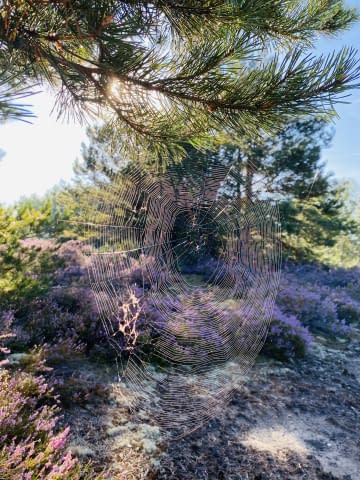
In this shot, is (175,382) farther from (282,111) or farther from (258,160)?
(258,160)

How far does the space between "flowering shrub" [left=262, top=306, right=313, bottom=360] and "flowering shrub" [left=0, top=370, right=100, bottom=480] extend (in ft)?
10.9

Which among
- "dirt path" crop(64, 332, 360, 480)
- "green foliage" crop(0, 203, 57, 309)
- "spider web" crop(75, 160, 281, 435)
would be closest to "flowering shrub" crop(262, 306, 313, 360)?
"spider web" crop(75, 160, 281, 435)

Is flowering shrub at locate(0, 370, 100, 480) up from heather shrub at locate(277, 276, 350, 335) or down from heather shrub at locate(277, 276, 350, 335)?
down

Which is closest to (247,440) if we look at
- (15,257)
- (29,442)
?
(29,442)

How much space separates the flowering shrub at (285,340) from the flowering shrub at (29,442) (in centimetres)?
332

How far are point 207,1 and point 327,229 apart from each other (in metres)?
10.4

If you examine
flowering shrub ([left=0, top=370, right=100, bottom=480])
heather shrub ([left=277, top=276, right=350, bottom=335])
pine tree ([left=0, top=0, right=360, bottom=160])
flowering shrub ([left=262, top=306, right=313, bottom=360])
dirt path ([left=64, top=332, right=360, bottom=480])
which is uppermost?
pine tree ([left=0, top=0, right=360, bottom=160])

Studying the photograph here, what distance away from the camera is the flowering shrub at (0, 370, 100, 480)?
5.57 ft

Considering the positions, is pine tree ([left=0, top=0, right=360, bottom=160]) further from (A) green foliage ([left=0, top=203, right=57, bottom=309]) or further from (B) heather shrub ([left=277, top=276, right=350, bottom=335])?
(B) heather shrub ([left=277, top=276, right=350, bottom=335])

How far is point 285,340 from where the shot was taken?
5066mm

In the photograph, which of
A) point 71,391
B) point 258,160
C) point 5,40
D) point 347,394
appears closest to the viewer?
point 5,40

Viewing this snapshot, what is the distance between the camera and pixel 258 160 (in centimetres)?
999

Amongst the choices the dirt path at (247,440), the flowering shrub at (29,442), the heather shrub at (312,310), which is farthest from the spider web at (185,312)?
the heather shrub at (312,310)

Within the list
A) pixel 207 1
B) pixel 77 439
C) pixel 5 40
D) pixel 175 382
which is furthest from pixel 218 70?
pixel 175 382
